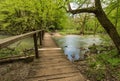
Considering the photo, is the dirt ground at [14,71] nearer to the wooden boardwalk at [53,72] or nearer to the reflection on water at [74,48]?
the wooden boardwalk at [53,72]

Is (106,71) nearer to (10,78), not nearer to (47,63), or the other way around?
(47,63)

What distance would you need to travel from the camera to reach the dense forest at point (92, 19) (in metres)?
4.99

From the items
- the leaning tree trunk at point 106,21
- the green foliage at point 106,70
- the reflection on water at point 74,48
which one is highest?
the leaning tree trunk at point 106,21

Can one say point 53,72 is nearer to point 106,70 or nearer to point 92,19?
point 106,70

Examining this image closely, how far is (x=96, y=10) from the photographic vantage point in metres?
5.24

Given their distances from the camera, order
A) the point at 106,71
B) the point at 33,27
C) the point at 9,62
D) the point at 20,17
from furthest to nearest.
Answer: the point at 20,17 < the point at 33,27 < the point at 9,62 < the point at 106,71

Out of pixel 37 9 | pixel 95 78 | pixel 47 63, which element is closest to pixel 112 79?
pixel 95 78

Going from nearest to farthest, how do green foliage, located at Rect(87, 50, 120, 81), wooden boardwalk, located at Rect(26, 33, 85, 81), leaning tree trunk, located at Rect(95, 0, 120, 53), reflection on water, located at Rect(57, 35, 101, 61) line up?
wooden boardwalk, located at Rect(26, 33, 85, 81) → green foliage, located at Rect(87, 50, 120, 81) → leaning tree trunk, located at Rect(95, 0, 120, 53) → reflection on water, located at Rect(57, 35, 101, 61)

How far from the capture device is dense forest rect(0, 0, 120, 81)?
4986mm

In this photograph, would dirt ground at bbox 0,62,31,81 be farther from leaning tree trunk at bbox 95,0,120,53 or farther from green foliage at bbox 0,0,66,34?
green foliage at bbox 0,0,66,34

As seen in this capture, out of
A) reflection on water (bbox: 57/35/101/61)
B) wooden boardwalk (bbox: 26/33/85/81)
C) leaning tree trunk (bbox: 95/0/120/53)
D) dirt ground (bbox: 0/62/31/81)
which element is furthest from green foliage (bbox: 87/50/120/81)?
reflection on water (bbox: 57/35/101/61)

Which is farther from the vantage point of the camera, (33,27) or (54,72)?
(33,27)

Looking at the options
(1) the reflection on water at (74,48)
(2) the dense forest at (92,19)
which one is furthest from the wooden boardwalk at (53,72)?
(1) the reflection on water at (74,48)

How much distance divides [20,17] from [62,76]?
1202 centimetres
